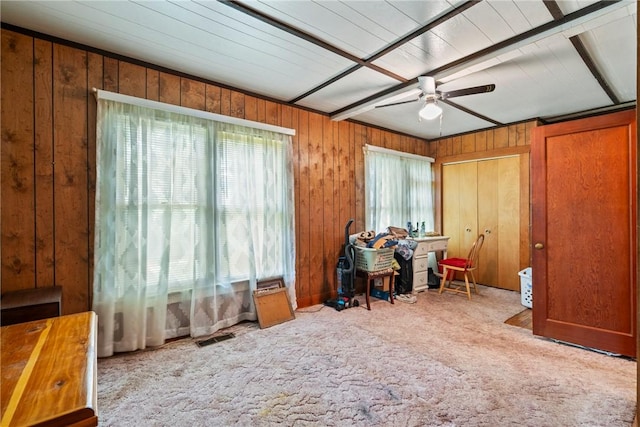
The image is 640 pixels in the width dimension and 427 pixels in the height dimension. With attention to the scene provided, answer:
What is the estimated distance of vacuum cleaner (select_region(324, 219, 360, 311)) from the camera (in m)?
3.63

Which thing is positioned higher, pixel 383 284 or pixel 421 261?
pixel 421 261

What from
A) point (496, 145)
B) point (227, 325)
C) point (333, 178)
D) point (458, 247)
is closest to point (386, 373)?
point (227, 325)

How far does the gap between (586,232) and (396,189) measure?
251 centimetres

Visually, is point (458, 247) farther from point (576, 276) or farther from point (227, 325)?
point (227, 325)

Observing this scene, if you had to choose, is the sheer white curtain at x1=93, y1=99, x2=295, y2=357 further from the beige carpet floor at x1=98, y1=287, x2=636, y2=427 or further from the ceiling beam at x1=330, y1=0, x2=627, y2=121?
the ceiling beam at x1=330, y1=0, x2=627, y2=121

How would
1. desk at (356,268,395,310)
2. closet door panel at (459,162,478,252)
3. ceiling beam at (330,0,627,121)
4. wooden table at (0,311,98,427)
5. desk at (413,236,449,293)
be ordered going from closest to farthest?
wooden table at (0,311,98,427) < ceiling beam at (330,0,627,121) < desk at (356,268,395,310) < desk at (413,236,449,293) < closet door panel at (459,162,478,252)

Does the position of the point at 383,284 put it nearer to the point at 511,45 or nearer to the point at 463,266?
the point at 463,266

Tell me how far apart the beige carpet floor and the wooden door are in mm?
241

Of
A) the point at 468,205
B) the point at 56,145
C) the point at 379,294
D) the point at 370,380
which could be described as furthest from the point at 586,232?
the point at 56,145

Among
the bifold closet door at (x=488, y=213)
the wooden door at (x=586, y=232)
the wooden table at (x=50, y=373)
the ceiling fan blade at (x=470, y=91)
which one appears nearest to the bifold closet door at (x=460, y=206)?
the bifold closet door at (x=488, y=213)

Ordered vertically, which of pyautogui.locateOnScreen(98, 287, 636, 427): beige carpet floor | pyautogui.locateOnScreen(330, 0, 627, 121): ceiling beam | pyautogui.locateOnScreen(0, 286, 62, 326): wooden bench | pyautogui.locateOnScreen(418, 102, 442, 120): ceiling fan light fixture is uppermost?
pyautogui.locateOnScreen(330, 0, 627, 121): ceiling beam

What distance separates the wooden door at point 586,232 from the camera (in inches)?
90.9

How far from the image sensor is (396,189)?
15.4 ft

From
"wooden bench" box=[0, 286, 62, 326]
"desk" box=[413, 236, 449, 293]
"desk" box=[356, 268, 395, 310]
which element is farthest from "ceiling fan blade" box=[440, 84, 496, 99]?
"wooden bench" box=[0, 286, 62, 326]
